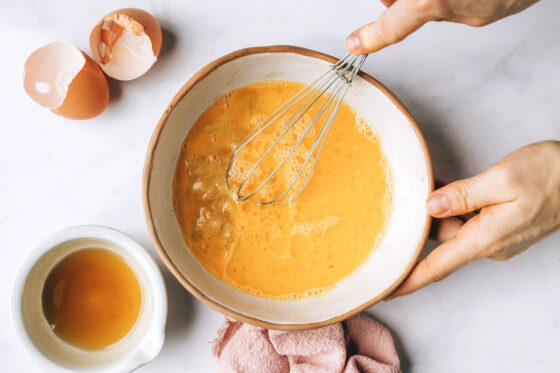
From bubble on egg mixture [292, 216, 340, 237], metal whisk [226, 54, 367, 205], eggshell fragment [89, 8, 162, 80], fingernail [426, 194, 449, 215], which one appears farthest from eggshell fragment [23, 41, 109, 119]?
fingernail [426, 194, 449, 215]

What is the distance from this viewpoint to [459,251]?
79cm

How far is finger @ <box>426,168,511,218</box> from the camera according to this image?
30.0 inches

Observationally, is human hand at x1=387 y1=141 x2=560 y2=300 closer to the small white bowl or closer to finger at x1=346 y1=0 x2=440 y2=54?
finger at x1=346 y1=0 x2=440 y2=54

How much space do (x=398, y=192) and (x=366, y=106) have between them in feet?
0.54

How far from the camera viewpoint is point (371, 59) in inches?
35.5

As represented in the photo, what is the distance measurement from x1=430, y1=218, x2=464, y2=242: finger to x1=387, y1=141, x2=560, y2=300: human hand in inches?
1.7

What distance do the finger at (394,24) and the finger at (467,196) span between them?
0.82ft

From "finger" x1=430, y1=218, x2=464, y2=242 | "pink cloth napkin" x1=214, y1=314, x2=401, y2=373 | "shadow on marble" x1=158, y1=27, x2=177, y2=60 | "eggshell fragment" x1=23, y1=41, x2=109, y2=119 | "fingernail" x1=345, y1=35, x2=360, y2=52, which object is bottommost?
"pink cloth napkin" x1=214, y1=314, x2=401, y2=373

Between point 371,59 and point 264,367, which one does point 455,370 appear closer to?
point 264,367

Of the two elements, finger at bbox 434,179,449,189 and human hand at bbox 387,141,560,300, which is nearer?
human hand at bbox 387,141,560,300

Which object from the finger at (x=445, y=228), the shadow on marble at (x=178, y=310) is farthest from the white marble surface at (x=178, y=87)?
the finger at (x=445, y=228)

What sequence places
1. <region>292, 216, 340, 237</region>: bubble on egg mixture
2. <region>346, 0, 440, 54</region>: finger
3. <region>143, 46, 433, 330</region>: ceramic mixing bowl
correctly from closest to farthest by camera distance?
<region>346, 0, 440, 54</region>: finger
<region>143, 46, 433, 330</region>: ceramic mixing bowl
<region>292, 216, 340, 237</region>: bubble on egg mixture

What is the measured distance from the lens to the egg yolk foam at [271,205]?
0.87m

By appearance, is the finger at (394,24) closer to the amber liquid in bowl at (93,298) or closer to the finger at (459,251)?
the finger at (459,251)
